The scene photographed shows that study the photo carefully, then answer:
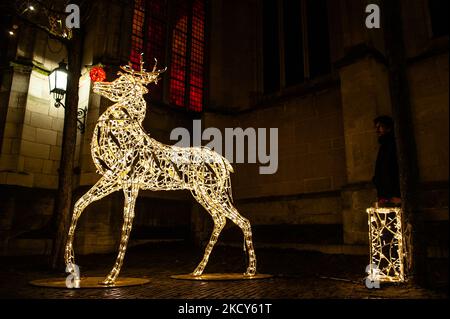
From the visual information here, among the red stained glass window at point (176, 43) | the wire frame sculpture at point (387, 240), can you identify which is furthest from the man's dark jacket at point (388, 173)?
the red stained glass window at point (176, 43)

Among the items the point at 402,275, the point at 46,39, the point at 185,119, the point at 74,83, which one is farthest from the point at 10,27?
the point at 402,275

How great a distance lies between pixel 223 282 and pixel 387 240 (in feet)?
8.75

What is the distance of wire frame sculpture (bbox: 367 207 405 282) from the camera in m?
5.08

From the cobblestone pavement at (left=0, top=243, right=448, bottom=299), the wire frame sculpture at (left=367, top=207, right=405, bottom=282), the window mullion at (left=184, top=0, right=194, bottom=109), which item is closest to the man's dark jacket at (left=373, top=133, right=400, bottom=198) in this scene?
the wire frame sculpture at (left=367, top=207, right=405, bottom=282)

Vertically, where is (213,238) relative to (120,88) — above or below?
below

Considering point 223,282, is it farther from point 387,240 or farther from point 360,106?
point 360,106

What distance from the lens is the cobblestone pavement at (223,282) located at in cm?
404

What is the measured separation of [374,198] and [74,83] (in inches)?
262

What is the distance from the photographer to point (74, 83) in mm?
7066

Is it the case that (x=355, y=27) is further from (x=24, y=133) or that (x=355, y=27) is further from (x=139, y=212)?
(x=24, y=133)

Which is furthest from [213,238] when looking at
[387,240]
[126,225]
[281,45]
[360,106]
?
[281,45]

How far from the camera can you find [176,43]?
12.7m

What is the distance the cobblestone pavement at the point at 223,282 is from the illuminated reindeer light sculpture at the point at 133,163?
642mm

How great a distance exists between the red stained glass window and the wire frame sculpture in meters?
8.40
